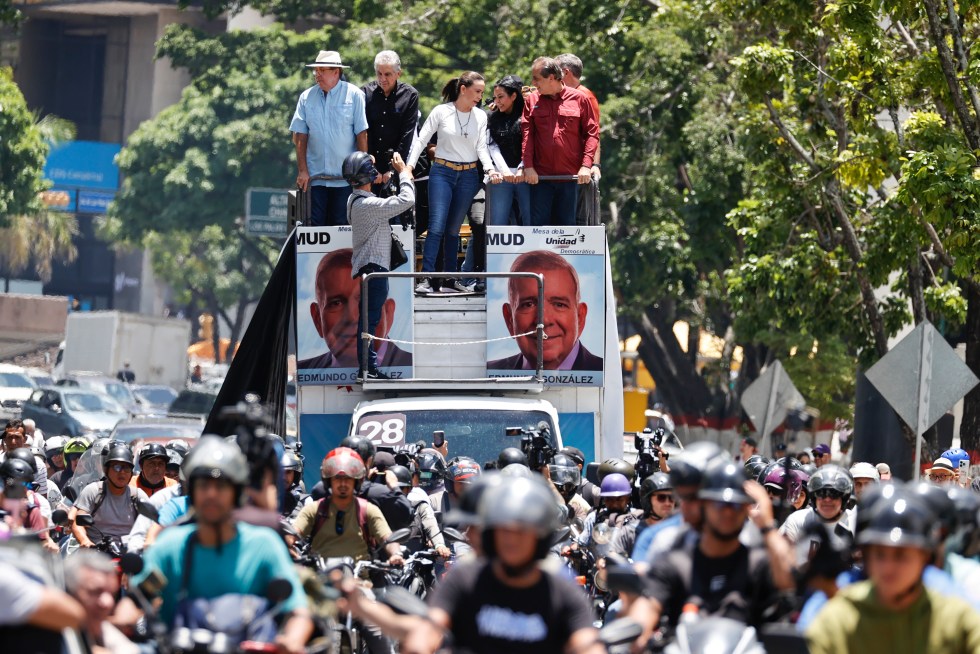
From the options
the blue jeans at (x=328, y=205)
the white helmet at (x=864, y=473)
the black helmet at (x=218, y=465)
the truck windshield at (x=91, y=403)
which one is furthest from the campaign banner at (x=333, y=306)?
the truck windshield at (x=91, y=403)

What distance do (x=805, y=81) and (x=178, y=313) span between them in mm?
67417

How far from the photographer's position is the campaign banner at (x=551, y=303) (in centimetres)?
1611

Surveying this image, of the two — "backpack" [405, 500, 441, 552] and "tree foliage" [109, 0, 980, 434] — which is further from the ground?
"tree foliage" [109, 0, 980, 434]

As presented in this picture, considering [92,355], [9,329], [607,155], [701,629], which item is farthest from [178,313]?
[701,629]

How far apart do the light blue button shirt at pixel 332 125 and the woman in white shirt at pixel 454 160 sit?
0.61 metres

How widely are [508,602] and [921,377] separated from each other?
1036cm

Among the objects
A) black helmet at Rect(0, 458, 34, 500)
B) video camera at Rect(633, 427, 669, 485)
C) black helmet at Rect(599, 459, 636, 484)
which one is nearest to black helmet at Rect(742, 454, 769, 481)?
video camera at Rect(633, 427, 669, 485)

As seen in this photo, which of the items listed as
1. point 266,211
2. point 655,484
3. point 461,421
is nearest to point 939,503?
point 655,484

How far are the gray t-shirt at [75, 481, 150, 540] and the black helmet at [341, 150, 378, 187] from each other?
12.0 feet

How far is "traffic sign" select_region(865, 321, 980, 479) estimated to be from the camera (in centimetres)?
1638

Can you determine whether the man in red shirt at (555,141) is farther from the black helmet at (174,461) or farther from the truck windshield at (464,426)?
the black helmet at (174,461)

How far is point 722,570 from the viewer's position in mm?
7320

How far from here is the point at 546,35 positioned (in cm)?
3162

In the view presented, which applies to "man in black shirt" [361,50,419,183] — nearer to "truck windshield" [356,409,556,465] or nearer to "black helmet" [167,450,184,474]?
"truck windshield" [356,409,556,465]
